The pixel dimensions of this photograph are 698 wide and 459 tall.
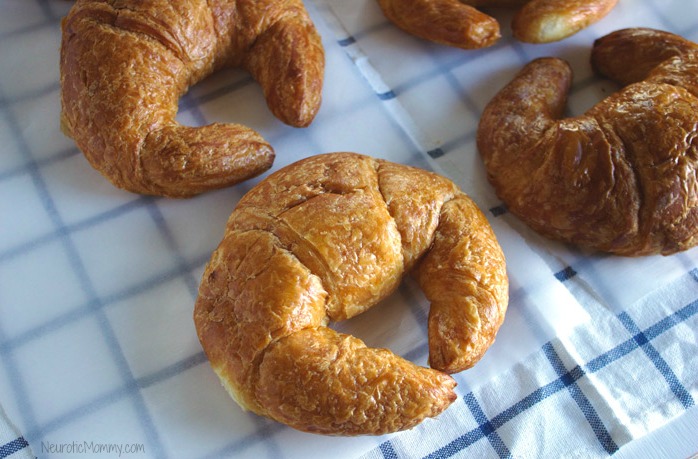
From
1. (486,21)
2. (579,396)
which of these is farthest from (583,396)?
(486,21)

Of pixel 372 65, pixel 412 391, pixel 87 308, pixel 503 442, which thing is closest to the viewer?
pixel 412 391

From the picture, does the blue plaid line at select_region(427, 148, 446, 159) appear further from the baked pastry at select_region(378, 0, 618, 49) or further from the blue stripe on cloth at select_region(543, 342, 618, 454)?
the blue stripe on cloth at select_region(543, 342, 618, 454)

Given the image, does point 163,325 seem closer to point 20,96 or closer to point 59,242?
point 59,242

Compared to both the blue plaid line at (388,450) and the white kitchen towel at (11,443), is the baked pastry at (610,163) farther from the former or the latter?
the white kitchen towel at (11,443)

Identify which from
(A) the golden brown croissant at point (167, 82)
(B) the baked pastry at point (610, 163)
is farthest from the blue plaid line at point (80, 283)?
(B) the baked pastry at point (610, 163)

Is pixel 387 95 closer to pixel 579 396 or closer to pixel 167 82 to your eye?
pixel 167 82

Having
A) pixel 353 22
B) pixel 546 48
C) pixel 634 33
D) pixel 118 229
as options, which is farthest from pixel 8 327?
pixel 634 33

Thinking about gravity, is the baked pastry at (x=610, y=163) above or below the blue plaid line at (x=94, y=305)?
above


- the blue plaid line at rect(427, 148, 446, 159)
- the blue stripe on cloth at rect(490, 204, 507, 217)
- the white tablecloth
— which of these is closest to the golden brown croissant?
the white tablecloth
